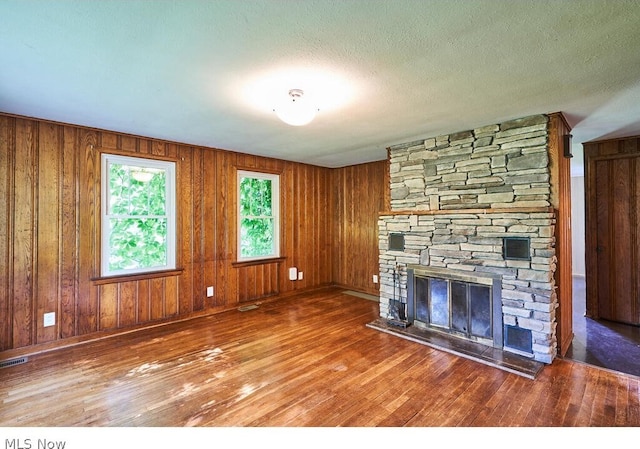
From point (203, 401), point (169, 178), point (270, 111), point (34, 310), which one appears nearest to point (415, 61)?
point (270, 111)

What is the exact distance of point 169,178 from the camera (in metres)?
4.06

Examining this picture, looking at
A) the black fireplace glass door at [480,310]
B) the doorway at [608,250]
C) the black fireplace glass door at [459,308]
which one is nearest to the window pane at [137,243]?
the black fireplace glass door at [459,308]

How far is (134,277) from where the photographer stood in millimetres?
3744

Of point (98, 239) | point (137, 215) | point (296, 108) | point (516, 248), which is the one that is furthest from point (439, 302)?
point (98, 239)

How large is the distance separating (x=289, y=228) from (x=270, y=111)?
2.76 metres

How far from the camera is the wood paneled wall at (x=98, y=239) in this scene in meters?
3.05

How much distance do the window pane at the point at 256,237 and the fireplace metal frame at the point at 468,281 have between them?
2390 millimetres

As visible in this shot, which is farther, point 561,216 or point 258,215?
point 258,215

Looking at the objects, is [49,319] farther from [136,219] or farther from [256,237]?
[256,237]

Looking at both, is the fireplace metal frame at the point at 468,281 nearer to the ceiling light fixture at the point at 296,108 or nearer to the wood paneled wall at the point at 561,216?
the wood paneled wall at the point at 561,216

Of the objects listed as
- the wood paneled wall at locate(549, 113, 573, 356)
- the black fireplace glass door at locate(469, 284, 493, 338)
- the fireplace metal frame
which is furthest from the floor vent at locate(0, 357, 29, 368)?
the wood paneled wall at locate(549, 113, 573, 356)

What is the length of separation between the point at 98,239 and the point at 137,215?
489 millimetres
